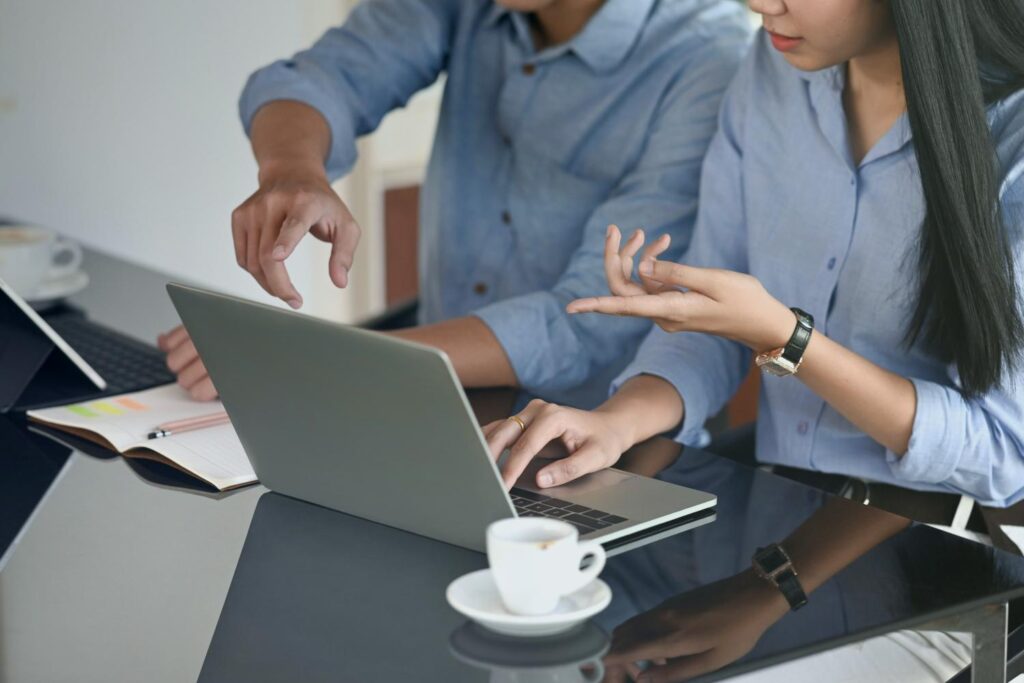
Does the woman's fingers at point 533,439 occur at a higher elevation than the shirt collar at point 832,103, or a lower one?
lower

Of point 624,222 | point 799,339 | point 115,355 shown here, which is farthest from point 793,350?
point 115,355

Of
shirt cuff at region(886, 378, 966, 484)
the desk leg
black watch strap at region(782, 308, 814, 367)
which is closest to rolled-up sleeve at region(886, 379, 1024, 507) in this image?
shirt cuff at region(886, 378, 966, 484)

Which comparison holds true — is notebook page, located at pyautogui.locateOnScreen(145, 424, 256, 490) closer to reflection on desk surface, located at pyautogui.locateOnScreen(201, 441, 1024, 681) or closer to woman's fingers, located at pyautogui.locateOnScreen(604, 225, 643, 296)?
reflection on desk surface, located at pyautogui.locateOnScreen(201, 441, 1024, 681)

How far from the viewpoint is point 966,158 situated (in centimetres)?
112

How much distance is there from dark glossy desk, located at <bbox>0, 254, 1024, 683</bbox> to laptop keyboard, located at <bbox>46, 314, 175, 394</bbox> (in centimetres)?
27

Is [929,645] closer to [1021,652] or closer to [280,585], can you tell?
[1021,652]

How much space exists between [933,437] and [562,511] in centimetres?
42

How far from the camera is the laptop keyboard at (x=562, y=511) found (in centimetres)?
89

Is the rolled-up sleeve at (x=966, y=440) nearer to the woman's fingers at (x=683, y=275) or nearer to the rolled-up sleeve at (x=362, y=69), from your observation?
the woman's fingers at (x=683, y=275)

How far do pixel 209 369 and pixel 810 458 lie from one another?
2.20 ft


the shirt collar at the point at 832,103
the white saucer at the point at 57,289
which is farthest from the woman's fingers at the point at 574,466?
the white saucer at the point at 57,289

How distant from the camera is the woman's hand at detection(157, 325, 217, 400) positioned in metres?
1.23

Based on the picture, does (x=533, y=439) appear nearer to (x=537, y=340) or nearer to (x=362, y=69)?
(x=537, y=340)

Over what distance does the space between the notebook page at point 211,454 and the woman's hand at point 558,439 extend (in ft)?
0.67
